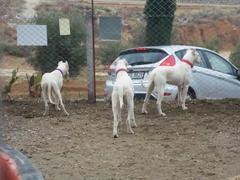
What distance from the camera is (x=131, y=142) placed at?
29.1 ft

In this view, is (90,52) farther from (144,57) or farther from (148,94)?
(148,94)

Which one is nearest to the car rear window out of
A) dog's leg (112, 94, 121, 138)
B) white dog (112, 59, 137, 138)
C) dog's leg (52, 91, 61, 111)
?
dog's leg (52, 91, 61, 111)

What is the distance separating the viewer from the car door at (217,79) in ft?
45.0

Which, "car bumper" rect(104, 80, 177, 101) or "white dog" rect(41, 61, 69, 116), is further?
"car bumper" rect(104, 80, 177, 101)

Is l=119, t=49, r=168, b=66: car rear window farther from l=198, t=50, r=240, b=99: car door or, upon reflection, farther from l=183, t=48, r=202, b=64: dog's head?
l=183, t=48, r=202, b=64: dog's head

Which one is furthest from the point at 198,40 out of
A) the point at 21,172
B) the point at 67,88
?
the point at 21,172

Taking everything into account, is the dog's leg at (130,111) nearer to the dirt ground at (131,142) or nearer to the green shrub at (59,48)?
the dirt ground at (131,142)

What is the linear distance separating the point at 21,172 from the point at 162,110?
857cm

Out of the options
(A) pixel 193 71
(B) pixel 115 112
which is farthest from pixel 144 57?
(B) pixel 115 112

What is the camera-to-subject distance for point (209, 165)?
7.62 metres

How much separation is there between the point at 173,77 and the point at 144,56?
183cm

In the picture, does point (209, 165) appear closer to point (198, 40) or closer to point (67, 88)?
point (67, 88)

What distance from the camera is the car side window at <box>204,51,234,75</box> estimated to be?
14.1m

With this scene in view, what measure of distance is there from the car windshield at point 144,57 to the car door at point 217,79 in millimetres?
909
